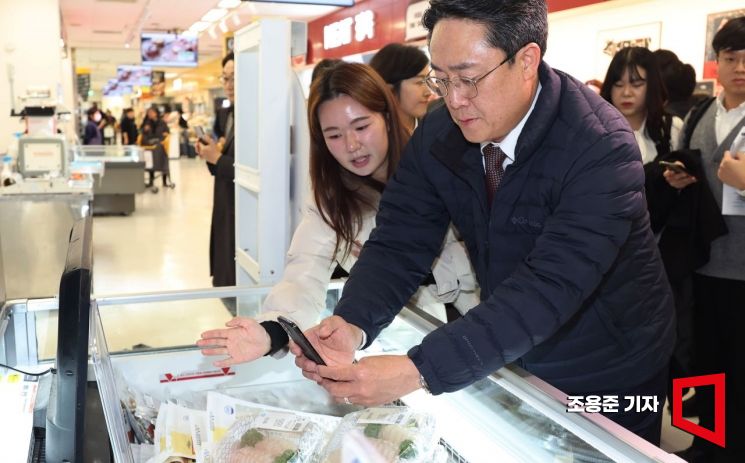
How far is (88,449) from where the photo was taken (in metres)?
1.29

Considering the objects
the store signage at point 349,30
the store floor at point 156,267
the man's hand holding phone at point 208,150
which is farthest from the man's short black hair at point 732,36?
the store signage at point 349,30

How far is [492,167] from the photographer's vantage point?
156 centimetres

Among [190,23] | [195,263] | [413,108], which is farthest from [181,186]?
[413,108]

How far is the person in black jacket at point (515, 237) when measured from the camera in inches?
50.5

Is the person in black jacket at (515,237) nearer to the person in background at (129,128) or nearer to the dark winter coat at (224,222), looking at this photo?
the dark winter coat at (224,222)

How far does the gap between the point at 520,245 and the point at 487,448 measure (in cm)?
43

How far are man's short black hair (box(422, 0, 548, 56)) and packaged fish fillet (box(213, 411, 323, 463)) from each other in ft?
2.95

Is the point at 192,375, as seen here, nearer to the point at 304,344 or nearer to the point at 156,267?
the point at 304,344

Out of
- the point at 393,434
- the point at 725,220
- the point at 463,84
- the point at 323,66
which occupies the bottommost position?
the point at 393,434

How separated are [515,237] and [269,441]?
69 centimetres

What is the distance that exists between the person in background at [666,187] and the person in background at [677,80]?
353mm

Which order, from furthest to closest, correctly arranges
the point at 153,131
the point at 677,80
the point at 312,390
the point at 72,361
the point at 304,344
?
the point at 153,131
the point at 677,80
the point at 312,390
the point at 304,344
the point at 72,361

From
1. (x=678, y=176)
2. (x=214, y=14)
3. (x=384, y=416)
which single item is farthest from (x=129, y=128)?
(x=384, y=416)

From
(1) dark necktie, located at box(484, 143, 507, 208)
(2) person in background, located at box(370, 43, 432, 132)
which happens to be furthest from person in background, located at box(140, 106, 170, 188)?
(1) dark necktie, located at box(484, 143, 507, 208)
